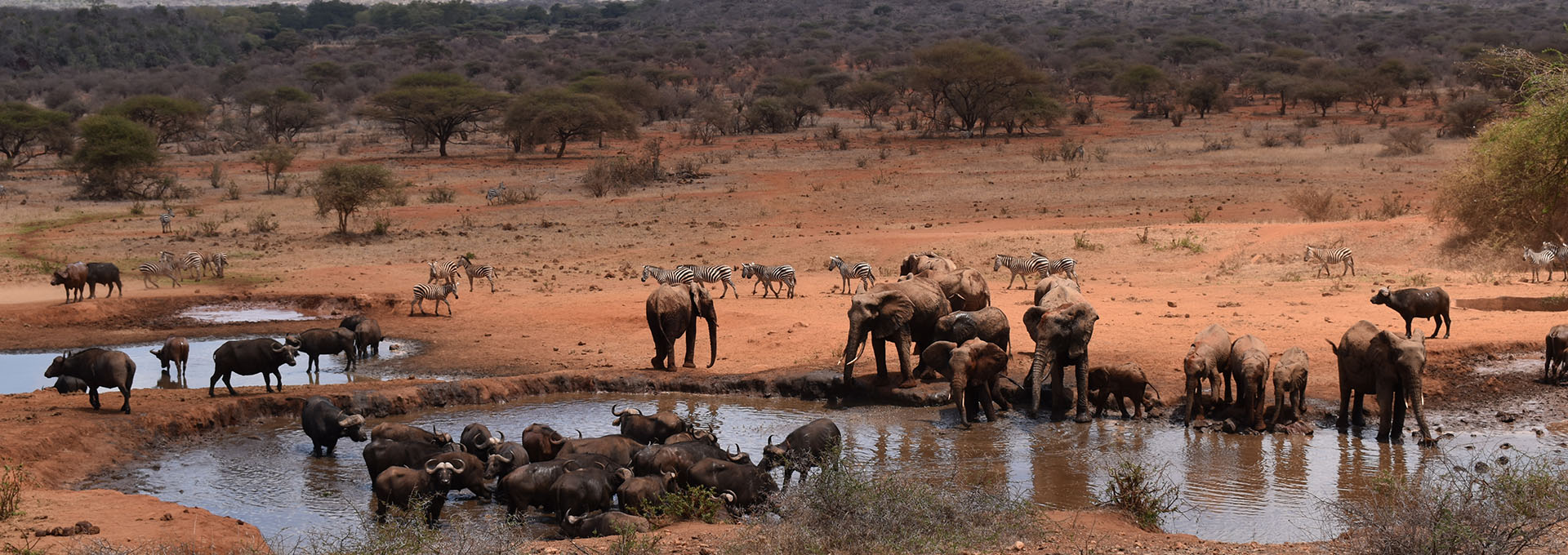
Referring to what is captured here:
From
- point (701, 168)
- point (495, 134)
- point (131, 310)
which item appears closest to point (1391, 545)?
point (131, 310)

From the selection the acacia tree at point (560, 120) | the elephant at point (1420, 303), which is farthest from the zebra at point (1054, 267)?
the acacia tree at point (560, 120)

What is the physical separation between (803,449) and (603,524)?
7.81ft

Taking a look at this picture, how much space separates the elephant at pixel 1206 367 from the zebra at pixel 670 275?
378 inches

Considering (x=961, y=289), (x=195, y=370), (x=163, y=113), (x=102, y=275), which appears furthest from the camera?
(x=163, y=113)

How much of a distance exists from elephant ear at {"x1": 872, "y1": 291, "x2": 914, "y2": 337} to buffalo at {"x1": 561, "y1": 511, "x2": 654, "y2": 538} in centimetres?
507

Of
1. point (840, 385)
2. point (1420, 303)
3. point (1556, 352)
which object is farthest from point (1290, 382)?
point (840, 385)

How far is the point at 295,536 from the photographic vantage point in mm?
9320

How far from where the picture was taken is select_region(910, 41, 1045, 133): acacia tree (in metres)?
54.2

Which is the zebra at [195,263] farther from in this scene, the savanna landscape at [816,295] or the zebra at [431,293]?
the zebra at [431,293]

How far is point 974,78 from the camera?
54438mm

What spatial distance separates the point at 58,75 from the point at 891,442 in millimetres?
91693

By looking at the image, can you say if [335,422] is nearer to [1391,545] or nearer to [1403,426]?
[1391,545]

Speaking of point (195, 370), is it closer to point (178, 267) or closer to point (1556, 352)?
point (178, 267)

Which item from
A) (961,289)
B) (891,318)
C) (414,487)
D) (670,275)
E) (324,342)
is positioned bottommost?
(414,487)
